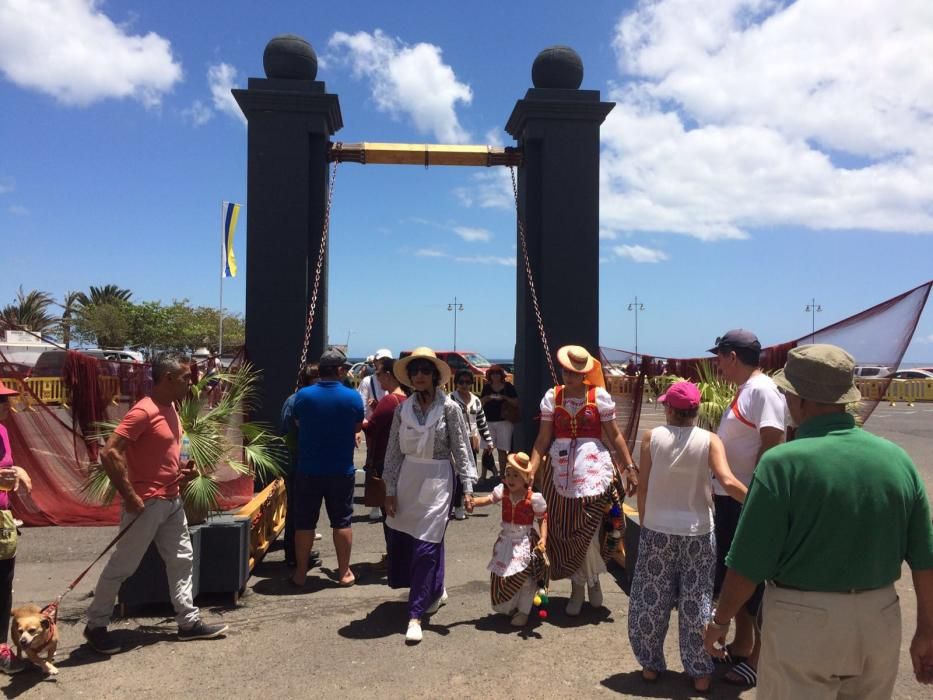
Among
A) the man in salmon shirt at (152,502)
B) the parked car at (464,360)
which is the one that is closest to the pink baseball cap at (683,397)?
the man in salmon shirt at (152,502)

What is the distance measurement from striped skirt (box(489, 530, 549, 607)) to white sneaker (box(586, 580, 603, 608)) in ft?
1.26

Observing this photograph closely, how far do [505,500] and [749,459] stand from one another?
155 cm

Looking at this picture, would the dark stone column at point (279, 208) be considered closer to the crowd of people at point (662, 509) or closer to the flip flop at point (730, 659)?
the crowd of people at point (662, 509)

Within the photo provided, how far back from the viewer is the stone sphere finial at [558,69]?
25.8 ft

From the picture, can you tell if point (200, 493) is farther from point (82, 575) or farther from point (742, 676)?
point (742, 676)

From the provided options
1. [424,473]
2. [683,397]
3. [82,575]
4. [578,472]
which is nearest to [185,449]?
[82,575]

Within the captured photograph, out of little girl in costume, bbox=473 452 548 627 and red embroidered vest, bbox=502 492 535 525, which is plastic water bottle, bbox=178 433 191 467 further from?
red embroidered vest, bbox=502 492 535 525

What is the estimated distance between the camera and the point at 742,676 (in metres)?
3.59

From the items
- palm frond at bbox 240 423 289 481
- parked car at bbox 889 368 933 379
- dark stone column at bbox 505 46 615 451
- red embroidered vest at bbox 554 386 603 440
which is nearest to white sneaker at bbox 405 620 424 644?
red embroidered vest at bbox 554 386 603 440

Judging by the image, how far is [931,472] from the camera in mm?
10836

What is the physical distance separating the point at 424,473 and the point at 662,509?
5.17 feet

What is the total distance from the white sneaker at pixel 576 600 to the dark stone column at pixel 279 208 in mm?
3984

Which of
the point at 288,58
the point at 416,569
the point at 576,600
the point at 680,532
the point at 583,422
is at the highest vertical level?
the point at 288,58

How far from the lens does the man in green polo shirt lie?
2023 mm
